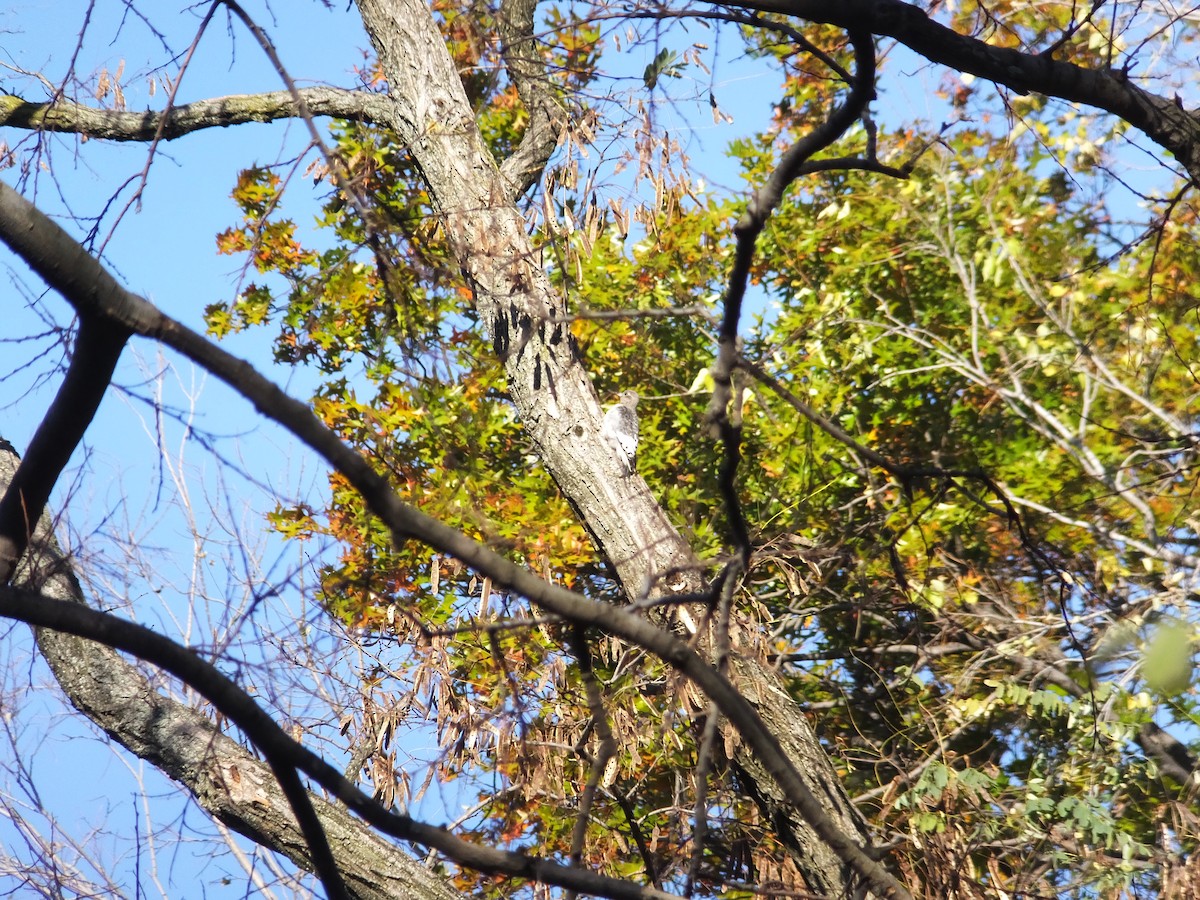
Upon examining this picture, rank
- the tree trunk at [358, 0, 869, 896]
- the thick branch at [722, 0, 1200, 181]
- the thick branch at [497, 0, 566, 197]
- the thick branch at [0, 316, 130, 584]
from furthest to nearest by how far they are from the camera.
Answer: the thick branch at [497, 0, 566, 197] < the tree trunk at [358, 0, 869, 896] < the thick branch at [722, 0, 1200, 181] < the thick branch at [0, 316, 130, 584]

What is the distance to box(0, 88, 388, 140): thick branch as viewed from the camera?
14.5 feet

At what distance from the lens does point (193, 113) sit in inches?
179

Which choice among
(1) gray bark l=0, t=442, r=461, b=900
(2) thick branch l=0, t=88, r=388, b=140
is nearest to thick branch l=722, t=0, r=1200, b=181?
(2) thick branch l=0, t=88, r=388, b=140

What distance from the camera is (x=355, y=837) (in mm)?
3340

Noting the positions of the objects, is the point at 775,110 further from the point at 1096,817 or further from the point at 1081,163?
the point at 1096,817

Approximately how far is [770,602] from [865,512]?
0.75 m

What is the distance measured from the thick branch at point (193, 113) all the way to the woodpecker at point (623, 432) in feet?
5.80

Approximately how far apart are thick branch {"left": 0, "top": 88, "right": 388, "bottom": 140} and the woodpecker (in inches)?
69.6

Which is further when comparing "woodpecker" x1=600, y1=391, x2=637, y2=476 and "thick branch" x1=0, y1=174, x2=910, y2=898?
"woodpecker" x1=600, y1=391, x2=637, y2=476

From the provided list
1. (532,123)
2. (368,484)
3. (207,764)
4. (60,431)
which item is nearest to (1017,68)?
(368,484)

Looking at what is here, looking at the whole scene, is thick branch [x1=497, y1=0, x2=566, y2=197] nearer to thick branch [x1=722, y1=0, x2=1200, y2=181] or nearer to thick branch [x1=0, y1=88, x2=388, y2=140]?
thick branch [x1=0, y1=88, x2=388, y2=140]

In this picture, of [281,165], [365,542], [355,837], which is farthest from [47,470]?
[365,542]

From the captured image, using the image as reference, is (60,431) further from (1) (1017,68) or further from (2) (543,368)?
(1) (1017,68)

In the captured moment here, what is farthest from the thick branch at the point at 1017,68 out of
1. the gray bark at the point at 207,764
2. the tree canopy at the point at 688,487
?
the gray bark at the point at 207,764
